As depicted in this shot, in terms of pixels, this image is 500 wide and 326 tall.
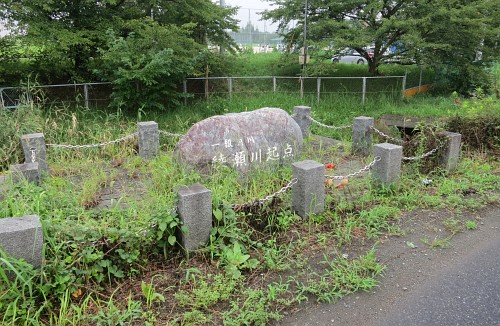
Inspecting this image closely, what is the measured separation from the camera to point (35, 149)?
613 centimetres

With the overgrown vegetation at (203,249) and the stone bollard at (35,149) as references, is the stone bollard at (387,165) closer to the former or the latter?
the overgrown vegetation at (203,249)

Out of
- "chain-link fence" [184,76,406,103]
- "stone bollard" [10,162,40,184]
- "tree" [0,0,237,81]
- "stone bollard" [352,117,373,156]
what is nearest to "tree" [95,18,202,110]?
"tree" [0,0,237,81]

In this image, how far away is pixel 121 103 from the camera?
983cm

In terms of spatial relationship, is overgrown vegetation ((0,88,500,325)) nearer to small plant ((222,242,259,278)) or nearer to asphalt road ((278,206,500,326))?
small plant ((222,242,259,278))

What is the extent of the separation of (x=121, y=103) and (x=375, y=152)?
677cm

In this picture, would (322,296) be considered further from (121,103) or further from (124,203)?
(121,103)

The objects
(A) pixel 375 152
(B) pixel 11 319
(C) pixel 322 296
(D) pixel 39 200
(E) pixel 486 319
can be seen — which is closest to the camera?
(B) pixel 11 319

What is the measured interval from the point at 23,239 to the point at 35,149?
372 cm

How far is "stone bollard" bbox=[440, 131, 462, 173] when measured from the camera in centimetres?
602

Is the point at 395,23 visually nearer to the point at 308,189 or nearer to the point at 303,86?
the point at 303,86

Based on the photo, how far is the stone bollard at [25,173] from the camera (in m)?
4.67

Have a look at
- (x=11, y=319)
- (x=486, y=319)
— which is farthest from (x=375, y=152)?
(x=11, y=319)

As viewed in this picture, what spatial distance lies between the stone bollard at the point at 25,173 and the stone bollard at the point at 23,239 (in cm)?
190

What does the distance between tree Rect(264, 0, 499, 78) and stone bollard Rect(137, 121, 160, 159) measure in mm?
6918
